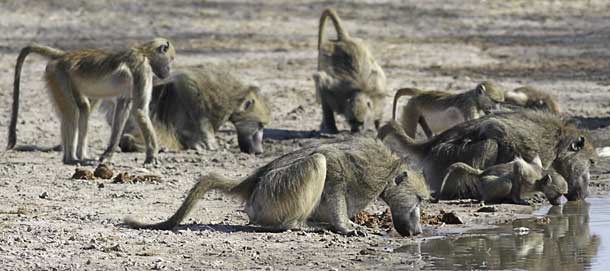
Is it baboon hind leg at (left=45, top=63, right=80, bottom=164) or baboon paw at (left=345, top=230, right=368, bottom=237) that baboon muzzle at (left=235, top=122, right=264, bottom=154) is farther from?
baboon paw at (left=345, top=230, right=368, bottom=237)

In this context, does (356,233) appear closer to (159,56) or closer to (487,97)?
(159,56)

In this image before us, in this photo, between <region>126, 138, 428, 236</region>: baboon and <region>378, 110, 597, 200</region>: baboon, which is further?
<region>378, 110, 597, 200</region>: baboon

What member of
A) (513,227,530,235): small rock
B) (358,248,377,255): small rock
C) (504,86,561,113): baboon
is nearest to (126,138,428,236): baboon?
(358,248,377,255): small rock

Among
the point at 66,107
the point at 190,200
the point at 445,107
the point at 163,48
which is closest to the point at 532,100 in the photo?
the point at 445,107

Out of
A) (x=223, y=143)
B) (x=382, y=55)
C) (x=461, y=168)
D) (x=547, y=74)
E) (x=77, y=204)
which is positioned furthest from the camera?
(x=382, y=55)

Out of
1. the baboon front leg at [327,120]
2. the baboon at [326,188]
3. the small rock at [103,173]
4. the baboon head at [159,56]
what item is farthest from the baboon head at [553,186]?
the baboon front leg at [327,120]

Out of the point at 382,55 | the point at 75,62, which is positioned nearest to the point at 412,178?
the point at 75,62

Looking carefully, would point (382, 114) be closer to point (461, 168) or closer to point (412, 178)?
point (461, 168)

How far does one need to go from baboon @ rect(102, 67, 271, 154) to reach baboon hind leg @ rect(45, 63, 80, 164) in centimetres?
152

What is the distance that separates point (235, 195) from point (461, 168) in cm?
251

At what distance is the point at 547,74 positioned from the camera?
19125 millimetres

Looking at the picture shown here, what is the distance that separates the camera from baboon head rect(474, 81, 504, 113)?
13625mm

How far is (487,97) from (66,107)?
4000mm

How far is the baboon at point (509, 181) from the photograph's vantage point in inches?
442
